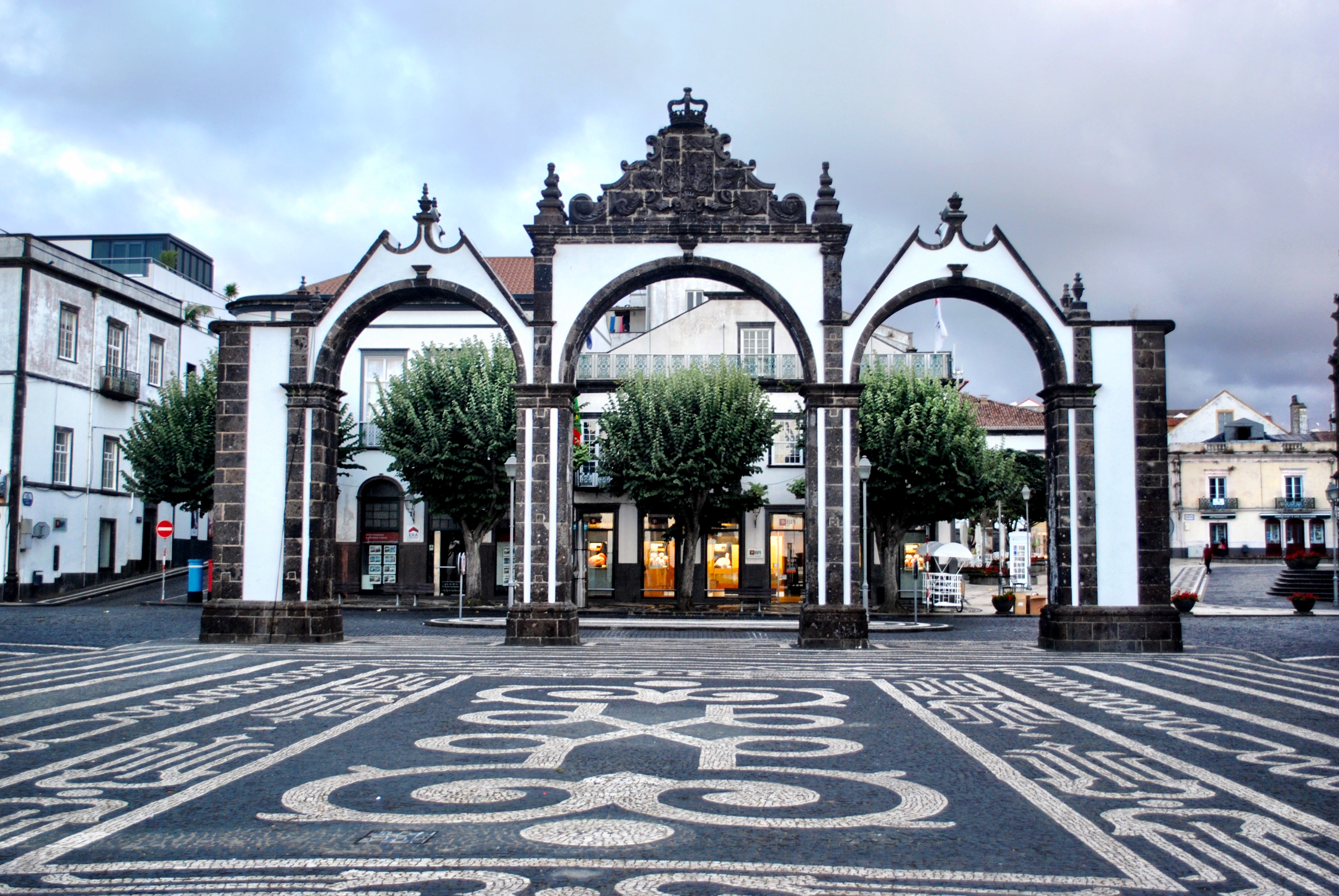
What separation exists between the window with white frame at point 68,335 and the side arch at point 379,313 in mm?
20050

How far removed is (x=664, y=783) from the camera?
598 centimetres

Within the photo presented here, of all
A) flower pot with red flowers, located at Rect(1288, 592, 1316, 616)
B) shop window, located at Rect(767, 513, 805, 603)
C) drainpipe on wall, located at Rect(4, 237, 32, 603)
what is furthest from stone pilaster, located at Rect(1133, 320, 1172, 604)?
drainpipe on wall, located at Rect(4, 237, 32, 603)

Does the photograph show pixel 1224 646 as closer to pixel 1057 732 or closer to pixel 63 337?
pixel 1057 732

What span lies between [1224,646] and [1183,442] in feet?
182

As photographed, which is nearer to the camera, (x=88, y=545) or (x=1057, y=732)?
(x=1057, y=732)

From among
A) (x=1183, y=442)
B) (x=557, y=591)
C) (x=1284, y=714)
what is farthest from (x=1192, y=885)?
(x=1183, y=442)

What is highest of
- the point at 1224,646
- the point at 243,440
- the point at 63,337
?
the point at 63,337

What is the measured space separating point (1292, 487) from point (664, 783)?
66881mm

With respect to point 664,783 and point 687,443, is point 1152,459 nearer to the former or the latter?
point 664,783

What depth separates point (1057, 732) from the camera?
7.95 meters

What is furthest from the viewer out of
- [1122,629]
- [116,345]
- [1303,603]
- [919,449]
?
[116,345]

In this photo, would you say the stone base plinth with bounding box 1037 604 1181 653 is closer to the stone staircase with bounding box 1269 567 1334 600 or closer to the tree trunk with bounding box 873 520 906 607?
the tree trunk with bounding box 873 520 906 607

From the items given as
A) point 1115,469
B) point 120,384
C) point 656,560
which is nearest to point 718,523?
point 656,560

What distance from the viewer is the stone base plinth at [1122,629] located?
1525 centimetres
